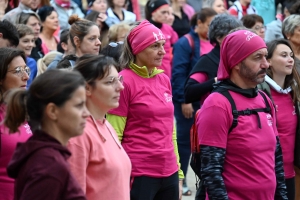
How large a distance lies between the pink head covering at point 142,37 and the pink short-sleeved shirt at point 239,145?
3.07ft

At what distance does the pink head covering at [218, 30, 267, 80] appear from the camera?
15.1 feet

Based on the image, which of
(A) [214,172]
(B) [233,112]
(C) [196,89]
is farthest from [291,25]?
(A) [214,172]

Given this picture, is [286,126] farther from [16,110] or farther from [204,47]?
[16,110]

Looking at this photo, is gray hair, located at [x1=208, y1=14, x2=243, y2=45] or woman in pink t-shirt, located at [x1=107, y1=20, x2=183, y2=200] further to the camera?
gray hair, located at [x1=208, y1=14, x2=243, y2=45]

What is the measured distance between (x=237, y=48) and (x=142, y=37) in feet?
2.94

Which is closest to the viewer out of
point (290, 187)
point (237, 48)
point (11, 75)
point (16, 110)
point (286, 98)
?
point (16, 110)

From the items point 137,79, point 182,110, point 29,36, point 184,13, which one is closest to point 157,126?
point 137,79

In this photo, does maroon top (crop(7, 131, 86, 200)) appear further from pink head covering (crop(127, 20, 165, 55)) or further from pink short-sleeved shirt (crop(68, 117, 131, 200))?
pink head covering (crop(127, 20, 165, 55))

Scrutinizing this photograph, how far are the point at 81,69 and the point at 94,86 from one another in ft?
0.40

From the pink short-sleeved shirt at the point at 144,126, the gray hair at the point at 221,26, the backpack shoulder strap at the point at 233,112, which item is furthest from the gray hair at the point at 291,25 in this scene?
the backpack shoulder strap at the point at 233,112

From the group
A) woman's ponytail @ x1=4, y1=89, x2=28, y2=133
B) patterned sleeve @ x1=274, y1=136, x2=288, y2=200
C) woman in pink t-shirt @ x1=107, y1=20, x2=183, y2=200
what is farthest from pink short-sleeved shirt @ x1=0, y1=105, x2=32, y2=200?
patterned sleeve @ x1=274, y1=136, x2=288, y2=200

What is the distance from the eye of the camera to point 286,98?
5898 mm

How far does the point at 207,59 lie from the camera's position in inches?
256

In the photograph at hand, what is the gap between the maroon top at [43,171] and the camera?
303 centimetres
